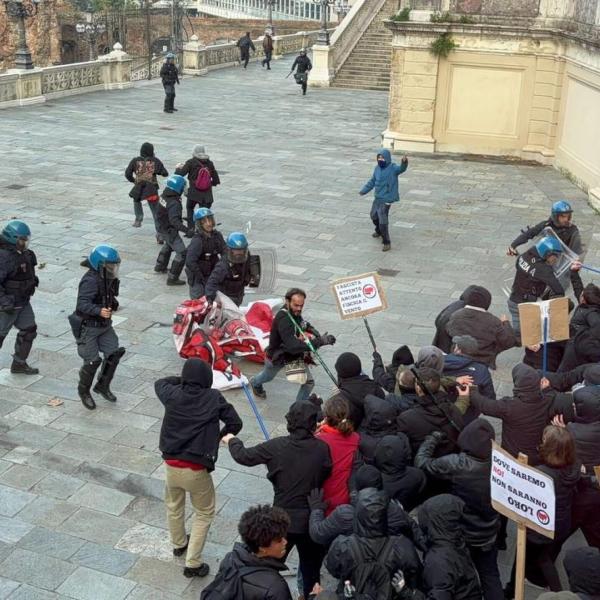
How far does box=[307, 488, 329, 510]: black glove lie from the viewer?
17.9ft

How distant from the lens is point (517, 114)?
20516 millimetres

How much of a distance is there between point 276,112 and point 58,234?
13.3m

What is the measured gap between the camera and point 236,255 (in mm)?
9414

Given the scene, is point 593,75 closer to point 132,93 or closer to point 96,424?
point 96,424

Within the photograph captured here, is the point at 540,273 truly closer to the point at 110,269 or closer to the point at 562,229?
the point at 562,229

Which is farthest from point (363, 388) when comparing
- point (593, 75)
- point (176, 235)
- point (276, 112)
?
point (276, 112)

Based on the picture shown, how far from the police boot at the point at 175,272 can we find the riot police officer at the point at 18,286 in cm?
306

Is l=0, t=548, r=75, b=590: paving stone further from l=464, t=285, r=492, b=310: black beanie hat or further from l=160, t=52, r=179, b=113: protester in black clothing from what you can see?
l=160, t=52, r=179, b=113: protester in black clothing

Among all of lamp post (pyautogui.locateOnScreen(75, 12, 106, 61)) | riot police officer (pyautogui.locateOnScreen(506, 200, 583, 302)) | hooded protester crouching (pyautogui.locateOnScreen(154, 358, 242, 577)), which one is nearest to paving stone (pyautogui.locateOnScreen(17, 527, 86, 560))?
hooded protester crouching (pyautogui.locateOnScreen(154, 358, 242, 577))

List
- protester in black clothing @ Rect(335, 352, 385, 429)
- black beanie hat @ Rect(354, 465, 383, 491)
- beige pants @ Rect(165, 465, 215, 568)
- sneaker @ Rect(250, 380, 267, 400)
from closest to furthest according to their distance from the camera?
black beanie hat @ Rect(354, 465, 383, 491), beige pants @ Rect(165, 465, 215, 568), protester in black clothing @ Rect(335, 352, 385, 429), sneaker @ Rect(250, 380, 267, 400)

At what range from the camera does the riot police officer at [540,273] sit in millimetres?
9414

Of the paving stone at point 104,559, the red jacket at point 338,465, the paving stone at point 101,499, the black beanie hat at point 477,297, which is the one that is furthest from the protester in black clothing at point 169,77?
the red jacket at point 338,465

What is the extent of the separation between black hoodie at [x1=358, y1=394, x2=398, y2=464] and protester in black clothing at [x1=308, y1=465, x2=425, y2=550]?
681mm

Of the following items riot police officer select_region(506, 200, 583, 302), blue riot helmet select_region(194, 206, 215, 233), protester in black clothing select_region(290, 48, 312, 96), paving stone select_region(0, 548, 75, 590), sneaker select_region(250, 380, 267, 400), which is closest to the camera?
paving stone select_region(0, 548, 75, 590)
